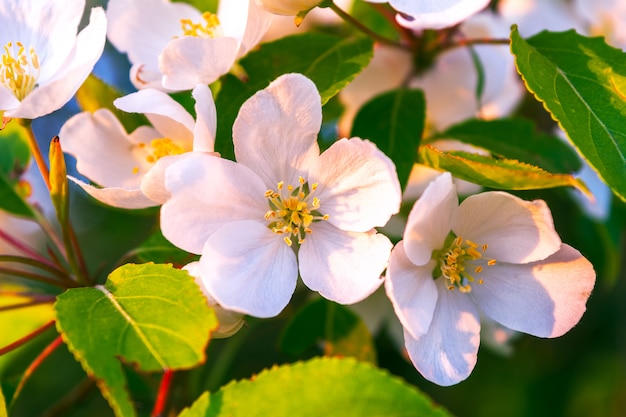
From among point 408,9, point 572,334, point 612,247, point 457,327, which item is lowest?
point 572,334

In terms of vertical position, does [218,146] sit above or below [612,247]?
above

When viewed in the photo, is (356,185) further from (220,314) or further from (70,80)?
(70,80)

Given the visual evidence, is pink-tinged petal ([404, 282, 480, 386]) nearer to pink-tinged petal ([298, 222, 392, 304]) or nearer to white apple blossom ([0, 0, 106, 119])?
pink-tinged petal ([298, 222, 392, 304])

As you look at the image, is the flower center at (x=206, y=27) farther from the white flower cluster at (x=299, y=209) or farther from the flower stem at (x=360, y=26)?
the flower stem at (x=360, y=26)

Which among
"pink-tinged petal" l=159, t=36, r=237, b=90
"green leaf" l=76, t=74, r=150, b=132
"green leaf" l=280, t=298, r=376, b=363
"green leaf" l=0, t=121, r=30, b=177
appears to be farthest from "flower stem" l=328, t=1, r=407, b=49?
Answer: "green leaf" l=0, t=121, r=30, b=177

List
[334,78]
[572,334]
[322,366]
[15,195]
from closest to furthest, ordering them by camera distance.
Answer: [322,366] → [334,78] → [15,195] → [572,334]

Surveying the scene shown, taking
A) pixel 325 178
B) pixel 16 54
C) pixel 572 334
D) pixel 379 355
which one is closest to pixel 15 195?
pixel 16 54

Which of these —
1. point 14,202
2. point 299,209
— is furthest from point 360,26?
point 14,202

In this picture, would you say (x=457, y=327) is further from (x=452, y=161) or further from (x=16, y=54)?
(x=16, y=54)
